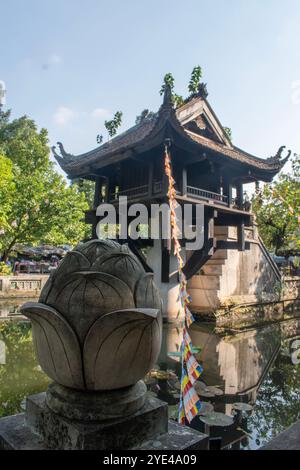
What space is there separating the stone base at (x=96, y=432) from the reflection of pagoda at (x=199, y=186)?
7.70 m

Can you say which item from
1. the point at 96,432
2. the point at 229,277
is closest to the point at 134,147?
the point at 229,277

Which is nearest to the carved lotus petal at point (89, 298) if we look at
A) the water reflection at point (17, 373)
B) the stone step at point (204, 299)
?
the water reflection at point (17, 373)

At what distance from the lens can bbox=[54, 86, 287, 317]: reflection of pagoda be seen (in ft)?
32.6

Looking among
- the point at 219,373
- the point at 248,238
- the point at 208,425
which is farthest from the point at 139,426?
the point at 248,238

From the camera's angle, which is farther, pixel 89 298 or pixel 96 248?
pixel 96 248

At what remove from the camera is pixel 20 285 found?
14.7m

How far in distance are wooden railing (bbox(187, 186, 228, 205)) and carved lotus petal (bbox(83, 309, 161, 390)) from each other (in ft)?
27.8

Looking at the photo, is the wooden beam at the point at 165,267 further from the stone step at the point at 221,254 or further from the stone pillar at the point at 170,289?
the stone step at the point at 221,254

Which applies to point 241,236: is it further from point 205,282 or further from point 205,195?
point 205,195

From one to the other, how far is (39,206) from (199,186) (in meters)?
7.89

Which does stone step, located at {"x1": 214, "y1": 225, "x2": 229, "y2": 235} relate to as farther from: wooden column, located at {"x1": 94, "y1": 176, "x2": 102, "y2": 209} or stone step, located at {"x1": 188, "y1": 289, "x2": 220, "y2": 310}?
wooden column, located at {"x1": 94, "y1": 176, "x2": 102, "y2": 209}

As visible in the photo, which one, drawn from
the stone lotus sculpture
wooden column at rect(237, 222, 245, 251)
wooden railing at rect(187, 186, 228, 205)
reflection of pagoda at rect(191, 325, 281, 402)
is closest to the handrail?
wooden column at rect(237, 222, 245, 251)

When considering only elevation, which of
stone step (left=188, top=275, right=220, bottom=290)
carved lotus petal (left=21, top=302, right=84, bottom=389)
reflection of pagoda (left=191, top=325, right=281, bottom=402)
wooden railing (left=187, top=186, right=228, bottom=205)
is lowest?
reflection of pagoda (left=191, top=325, right=281, bottom=402)

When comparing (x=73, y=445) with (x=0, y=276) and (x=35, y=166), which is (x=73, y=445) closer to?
(x=0, y=276)
